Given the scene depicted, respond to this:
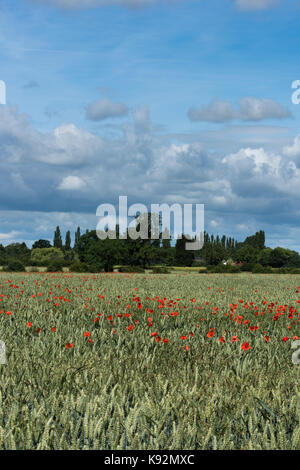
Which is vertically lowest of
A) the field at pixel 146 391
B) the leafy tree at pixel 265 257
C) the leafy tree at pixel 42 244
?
the field at pixel 146 391

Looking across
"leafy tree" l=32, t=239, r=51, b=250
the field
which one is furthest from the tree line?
the field

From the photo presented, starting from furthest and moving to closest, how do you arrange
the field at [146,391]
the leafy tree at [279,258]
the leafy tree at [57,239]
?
the leafy tree at [57,239]
the leafy tree at [279,258]
the field at [146,391]

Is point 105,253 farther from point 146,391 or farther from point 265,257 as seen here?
point 265,257

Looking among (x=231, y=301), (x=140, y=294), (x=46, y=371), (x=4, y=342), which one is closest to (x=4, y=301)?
(x=140, y=294)

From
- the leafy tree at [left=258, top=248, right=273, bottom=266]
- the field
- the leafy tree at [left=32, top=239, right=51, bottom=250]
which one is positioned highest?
the leafy tree at [left=32, top=239, right=51, bottom=250]

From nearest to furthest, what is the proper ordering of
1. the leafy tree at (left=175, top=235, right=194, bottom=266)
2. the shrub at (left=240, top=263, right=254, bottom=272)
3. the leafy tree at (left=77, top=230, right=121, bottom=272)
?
the shrub at (left=240, top=263, right=254, bottom=272)
the leafy tree at (left=77, top=230, right=121, bottom=272)
the leafy tree at (left=175, top=235, right=194, bottom=266)

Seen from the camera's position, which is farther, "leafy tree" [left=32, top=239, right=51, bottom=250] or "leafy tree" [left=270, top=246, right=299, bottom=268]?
"leafy tree" [left=32, top=239, right=51, bottom=250]

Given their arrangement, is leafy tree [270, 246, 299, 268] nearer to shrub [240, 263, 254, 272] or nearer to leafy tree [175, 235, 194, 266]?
leafy tree [175, 235, 194, 266]

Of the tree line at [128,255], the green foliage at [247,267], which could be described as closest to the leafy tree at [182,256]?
the tree line at [128,255]

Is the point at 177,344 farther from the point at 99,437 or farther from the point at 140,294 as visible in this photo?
the point at 140,294

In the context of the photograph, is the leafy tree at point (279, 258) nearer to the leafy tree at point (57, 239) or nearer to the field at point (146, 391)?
the leafy tree at point (57, 239)

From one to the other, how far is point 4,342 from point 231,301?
692 centimetres
